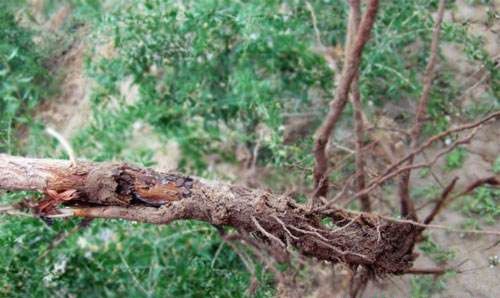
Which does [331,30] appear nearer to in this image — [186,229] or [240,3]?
[240,3]

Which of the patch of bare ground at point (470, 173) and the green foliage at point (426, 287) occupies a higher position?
the patch of bare ground at point (470, 173)

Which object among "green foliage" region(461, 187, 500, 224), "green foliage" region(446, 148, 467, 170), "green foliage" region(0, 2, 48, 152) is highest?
"green foliage" region(0, 2, 48, 152)

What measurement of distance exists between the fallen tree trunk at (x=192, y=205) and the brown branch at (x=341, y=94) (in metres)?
0.10

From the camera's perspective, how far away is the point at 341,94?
1.61 meters

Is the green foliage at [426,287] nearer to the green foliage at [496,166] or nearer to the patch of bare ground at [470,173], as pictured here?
the patch of bare ground at [470,173]

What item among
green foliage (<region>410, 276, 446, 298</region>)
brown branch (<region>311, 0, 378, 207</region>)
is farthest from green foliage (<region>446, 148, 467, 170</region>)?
brown branch (<region>311, 0, 378, 207</region>)

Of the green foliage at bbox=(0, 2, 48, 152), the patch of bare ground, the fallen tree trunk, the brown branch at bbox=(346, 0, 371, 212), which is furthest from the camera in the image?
the green foliage at bbox=(0, 2, 48, 152)

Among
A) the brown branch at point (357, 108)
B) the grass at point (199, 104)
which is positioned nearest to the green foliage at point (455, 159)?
the grass at point (199, 104)

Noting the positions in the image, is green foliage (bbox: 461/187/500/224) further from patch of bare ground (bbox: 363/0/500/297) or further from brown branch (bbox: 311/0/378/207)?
brown branch (bbox: 311/0/378/207)

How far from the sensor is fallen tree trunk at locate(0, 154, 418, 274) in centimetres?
142

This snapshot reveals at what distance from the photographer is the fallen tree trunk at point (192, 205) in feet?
4.66

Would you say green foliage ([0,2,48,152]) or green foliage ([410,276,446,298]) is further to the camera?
green foliage ([0,2,48,152])

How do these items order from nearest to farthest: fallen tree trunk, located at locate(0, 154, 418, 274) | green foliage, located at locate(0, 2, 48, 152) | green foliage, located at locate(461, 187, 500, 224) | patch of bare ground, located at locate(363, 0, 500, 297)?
fallen tree trunk, located at locate(0, 154, 418, 274)
patch of bare ground, located at locate(363, 0, 500, 297)
green foliage, located at locate(461, 187, 500, 224)
green foliage, located at locate(0, 2, 48, 152)

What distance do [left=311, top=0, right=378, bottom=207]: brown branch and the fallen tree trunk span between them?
10 centimetres
